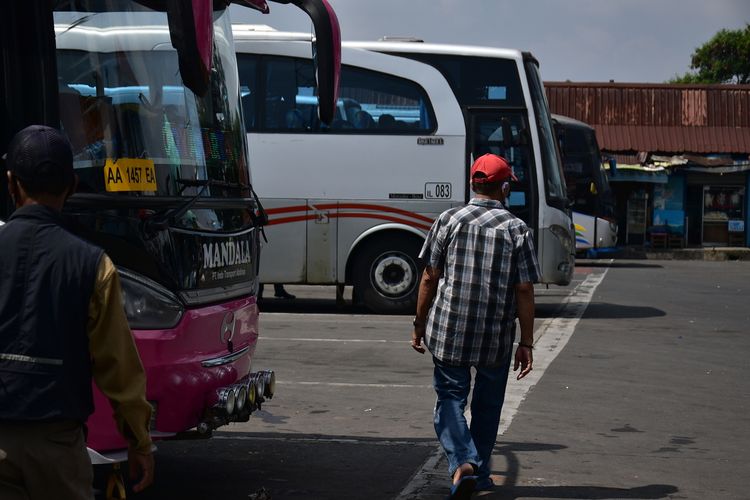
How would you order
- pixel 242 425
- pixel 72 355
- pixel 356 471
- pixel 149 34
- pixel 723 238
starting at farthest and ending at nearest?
1. pixel 723 238
2. pixel 242 425
3. pixel 356 471
4. pixel 149 34
5. pixel 72 355

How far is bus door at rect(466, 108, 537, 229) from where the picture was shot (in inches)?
660

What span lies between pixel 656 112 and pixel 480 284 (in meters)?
39.3

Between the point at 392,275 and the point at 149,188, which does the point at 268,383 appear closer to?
the point at 149,188

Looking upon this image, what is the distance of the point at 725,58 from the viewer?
74.1m

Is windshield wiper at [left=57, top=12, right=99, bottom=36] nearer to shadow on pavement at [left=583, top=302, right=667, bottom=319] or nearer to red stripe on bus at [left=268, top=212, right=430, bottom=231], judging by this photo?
red stripe on bus at [left=268, top=212, right=430, bottom=231]

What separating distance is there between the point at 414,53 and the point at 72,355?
13765 millimetres

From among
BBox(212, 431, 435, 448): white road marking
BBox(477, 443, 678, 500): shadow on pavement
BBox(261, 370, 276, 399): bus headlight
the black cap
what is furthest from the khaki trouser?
BBox(212, 431, 435, 448): white road marking

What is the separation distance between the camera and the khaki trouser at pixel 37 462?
3.42m

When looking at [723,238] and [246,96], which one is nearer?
[246,96]

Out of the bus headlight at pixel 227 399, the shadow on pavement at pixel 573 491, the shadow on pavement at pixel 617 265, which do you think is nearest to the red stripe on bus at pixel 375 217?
the shadow on pavement at pixel 573 491

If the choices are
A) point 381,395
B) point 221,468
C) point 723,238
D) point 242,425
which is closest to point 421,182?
point 381,395

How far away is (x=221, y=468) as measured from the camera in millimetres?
7223

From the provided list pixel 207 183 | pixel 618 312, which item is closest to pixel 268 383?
pixel 207 183

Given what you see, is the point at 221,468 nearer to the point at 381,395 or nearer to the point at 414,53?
the point at 381,395
